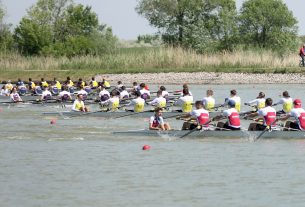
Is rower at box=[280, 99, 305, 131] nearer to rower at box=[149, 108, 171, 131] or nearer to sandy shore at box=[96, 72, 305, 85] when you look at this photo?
rower at box=[149, 108, 171, 131]

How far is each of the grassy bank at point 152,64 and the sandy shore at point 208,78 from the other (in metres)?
0.72

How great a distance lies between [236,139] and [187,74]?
97.9 feet

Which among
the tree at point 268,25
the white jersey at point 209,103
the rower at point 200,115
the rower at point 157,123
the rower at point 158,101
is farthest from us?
the tree at point 268,25

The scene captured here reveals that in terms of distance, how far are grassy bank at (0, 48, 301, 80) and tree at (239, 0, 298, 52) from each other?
9921mm

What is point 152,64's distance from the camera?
5844cm

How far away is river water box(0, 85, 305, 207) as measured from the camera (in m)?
17.5

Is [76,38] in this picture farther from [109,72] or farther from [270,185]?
[270,185]

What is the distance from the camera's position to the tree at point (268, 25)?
6719 centimetres

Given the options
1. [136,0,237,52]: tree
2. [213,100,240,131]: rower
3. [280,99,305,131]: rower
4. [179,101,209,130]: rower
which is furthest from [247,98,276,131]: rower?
[136,0,237,52]: tree

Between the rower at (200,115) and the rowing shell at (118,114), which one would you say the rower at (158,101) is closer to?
the rowing shell at (118,114)

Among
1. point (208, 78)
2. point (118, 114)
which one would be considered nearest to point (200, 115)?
point (118, 114)

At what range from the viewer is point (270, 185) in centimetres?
1861

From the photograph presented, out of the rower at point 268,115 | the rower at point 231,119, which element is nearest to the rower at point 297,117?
the rower at point 268,115

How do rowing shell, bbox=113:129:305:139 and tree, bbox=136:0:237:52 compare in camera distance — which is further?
tree, bbox=136:0:237:52
